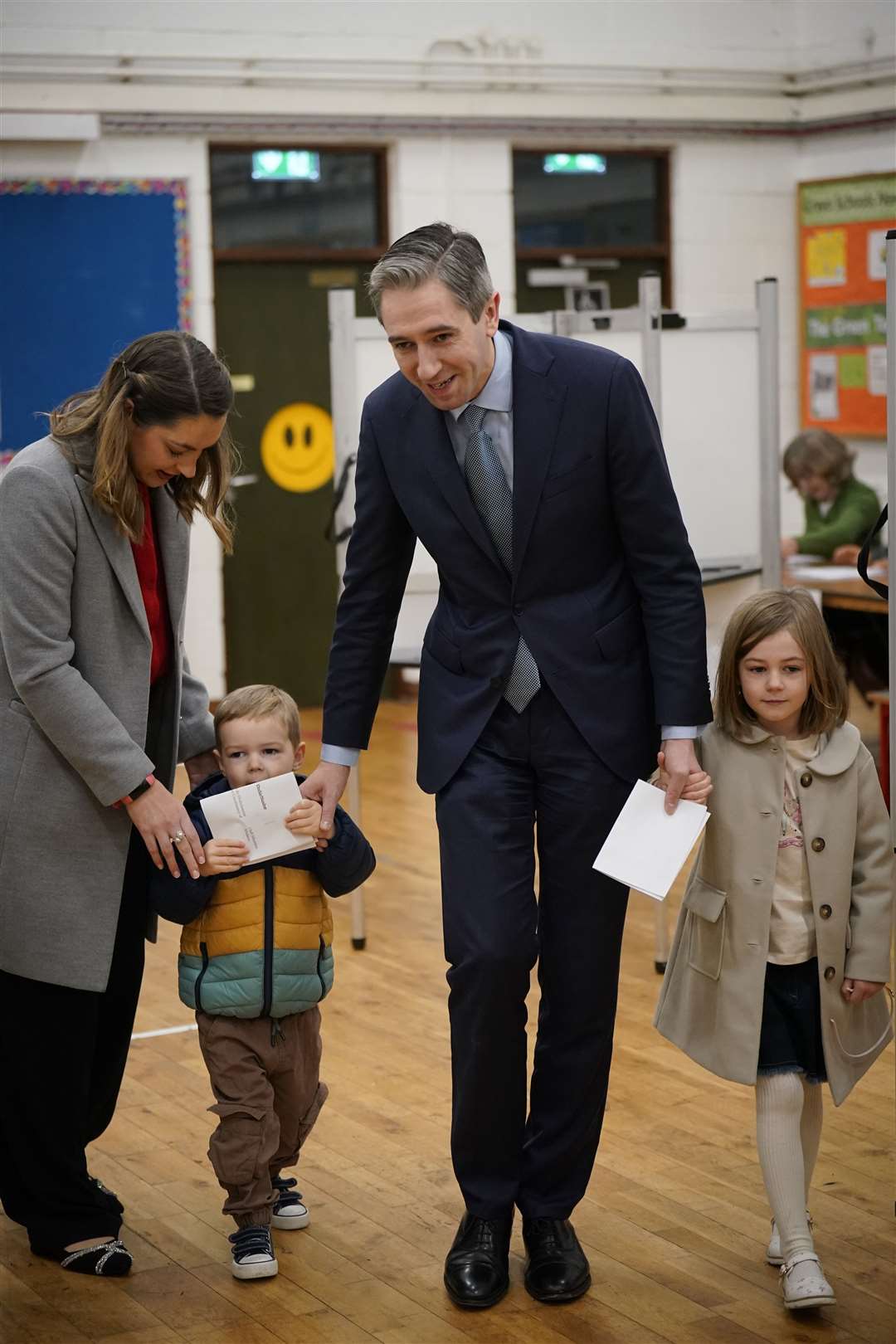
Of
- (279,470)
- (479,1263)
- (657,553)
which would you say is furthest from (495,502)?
(279,470)

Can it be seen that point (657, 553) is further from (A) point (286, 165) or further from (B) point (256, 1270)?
(A) point (286, 165)

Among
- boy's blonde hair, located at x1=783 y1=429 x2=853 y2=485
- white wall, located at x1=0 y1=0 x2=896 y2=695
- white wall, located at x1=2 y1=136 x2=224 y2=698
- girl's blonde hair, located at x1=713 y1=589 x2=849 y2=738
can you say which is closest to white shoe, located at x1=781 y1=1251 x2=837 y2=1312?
girl's blonde hair, located at x1=713 y1=589 x2=849 y2=738

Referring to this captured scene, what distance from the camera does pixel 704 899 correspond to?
2650mm

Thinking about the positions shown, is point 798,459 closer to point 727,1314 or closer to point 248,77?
point 248,77

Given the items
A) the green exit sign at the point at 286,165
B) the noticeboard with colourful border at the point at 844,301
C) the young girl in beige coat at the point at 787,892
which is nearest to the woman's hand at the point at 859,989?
the young girl in beige coat at the point at 787,892

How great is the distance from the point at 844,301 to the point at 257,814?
22.4 feet

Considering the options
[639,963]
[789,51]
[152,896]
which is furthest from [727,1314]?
[789,51]

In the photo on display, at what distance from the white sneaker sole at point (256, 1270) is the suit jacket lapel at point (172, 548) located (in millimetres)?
984

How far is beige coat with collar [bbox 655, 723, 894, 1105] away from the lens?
260cm

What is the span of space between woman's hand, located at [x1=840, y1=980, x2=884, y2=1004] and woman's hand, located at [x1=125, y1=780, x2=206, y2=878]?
98cm

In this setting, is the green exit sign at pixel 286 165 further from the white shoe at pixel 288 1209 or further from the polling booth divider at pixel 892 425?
the white shoe at pixel 288 1209

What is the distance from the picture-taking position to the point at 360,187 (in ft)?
27.2

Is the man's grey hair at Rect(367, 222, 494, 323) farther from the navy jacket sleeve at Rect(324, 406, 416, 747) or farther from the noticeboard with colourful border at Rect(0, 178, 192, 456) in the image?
the noticeboard with colourful border at Rect(0, 178, 192, 456)

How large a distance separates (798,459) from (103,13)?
3.47 meters
